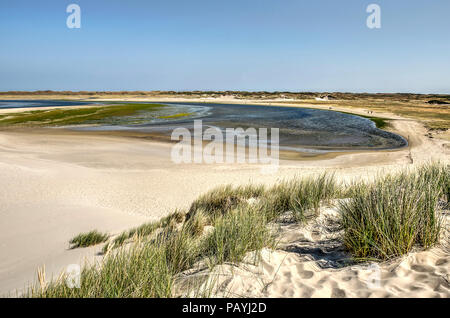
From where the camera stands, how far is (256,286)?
3141mm

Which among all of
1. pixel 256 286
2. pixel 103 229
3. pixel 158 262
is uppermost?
pixel 158 262

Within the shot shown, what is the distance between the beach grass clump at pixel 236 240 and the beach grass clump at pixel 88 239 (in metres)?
2.89

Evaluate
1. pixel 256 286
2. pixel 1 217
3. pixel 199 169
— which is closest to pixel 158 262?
pixel 256 286

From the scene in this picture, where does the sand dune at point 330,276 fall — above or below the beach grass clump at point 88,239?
above

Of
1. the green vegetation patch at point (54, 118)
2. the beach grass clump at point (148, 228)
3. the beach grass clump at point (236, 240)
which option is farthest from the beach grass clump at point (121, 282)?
the green vegetation patch at point (54, 118)

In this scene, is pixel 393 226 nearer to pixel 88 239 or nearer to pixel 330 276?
pixel 330 276

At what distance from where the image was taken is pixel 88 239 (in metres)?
5.86

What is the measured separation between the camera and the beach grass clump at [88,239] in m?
5.72

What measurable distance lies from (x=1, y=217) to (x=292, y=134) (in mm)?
21139

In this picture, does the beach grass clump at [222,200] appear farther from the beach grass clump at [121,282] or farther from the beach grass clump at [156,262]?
the beach grass clump at [121,282]

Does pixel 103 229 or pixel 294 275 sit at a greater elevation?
pixel 294 275

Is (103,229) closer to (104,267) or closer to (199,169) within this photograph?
(104,267)

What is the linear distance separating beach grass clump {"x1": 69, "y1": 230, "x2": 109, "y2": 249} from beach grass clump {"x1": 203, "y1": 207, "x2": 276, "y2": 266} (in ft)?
9.49

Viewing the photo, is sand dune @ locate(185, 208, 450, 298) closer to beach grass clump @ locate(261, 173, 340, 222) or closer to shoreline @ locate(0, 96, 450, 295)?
beach grass clump @ locate(261, 173, 340, 222)
